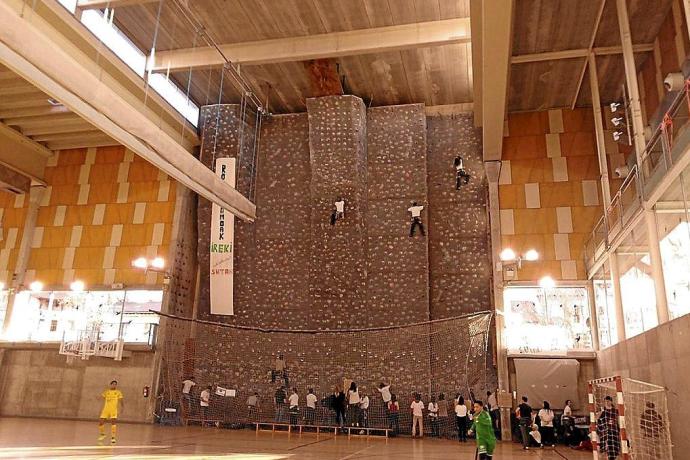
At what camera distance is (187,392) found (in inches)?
742

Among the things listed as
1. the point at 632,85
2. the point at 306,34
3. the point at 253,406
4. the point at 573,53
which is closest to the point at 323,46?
the point at 306,34

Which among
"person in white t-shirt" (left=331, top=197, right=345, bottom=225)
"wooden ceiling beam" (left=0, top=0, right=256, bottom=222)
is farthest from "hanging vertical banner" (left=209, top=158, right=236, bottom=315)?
"wooden ceiling beam" (left=0, top=0, right=256, bottom=222)

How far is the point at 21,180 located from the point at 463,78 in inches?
754

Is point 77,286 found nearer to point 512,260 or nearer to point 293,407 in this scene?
point 293,407

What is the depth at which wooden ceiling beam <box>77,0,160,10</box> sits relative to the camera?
51.4ft

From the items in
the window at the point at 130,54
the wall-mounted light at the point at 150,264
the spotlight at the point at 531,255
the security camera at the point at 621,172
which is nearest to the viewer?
the window at the point at 130,54

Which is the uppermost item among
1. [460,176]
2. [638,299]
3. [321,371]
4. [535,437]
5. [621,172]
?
[460,176]

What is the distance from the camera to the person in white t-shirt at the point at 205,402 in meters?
18.6

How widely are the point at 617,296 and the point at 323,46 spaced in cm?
1163

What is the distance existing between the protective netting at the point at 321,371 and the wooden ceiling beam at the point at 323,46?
347 inches

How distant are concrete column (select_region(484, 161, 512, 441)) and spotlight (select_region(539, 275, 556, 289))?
52.9 inches

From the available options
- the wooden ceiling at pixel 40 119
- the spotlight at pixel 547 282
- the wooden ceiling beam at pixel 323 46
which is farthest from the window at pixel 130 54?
the spotlight at pixel 547 282

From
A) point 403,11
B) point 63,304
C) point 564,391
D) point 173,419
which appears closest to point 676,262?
point 564,391

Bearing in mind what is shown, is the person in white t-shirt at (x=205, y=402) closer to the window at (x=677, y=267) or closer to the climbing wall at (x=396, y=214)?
the climbing wall at (x=396, y=214)
